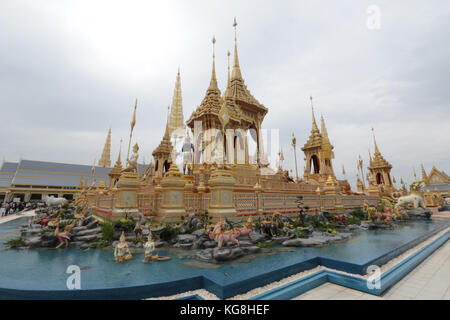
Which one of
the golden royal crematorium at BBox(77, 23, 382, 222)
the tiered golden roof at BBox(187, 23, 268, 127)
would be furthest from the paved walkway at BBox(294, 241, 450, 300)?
the tiered golden roof at BBox(187, 23, 268, 127)

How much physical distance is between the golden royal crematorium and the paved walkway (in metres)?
4.74

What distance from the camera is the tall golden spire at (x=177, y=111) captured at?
33.7 m

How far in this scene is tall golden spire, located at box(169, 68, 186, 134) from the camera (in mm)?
33719

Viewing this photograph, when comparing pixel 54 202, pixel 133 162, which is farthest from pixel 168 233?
pixel 54 202

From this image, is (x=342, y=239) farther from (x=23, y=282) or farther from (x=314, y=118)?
(x=314, y=118)

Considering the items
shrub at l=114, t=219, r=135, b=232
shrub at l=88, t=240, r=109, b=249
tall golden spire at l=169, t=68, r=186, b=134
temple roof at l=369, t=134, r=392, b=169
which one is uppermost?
tall golden spire at l=169, t=68, r=186, b=134

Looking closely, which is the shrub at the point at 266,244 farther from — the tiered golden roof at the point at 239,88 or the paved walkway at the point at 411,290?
the tiered golden roof at the point at 239,88

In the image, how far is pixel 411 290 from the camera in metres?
3.17

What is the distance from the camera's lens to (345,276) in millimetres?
3473

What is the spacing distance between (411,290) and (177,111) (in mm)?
35698

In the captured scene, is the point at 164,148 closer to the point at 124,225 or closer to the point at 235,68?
the point at 235,68

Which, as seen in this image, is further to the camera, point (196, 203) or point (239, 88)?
point (239, 88)

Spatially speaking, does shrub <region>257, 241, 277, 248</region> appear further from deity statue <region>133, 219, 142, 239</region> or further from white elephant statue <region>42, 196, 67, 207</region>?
white elephant statue <region>42, 196, 67, 207</region>
